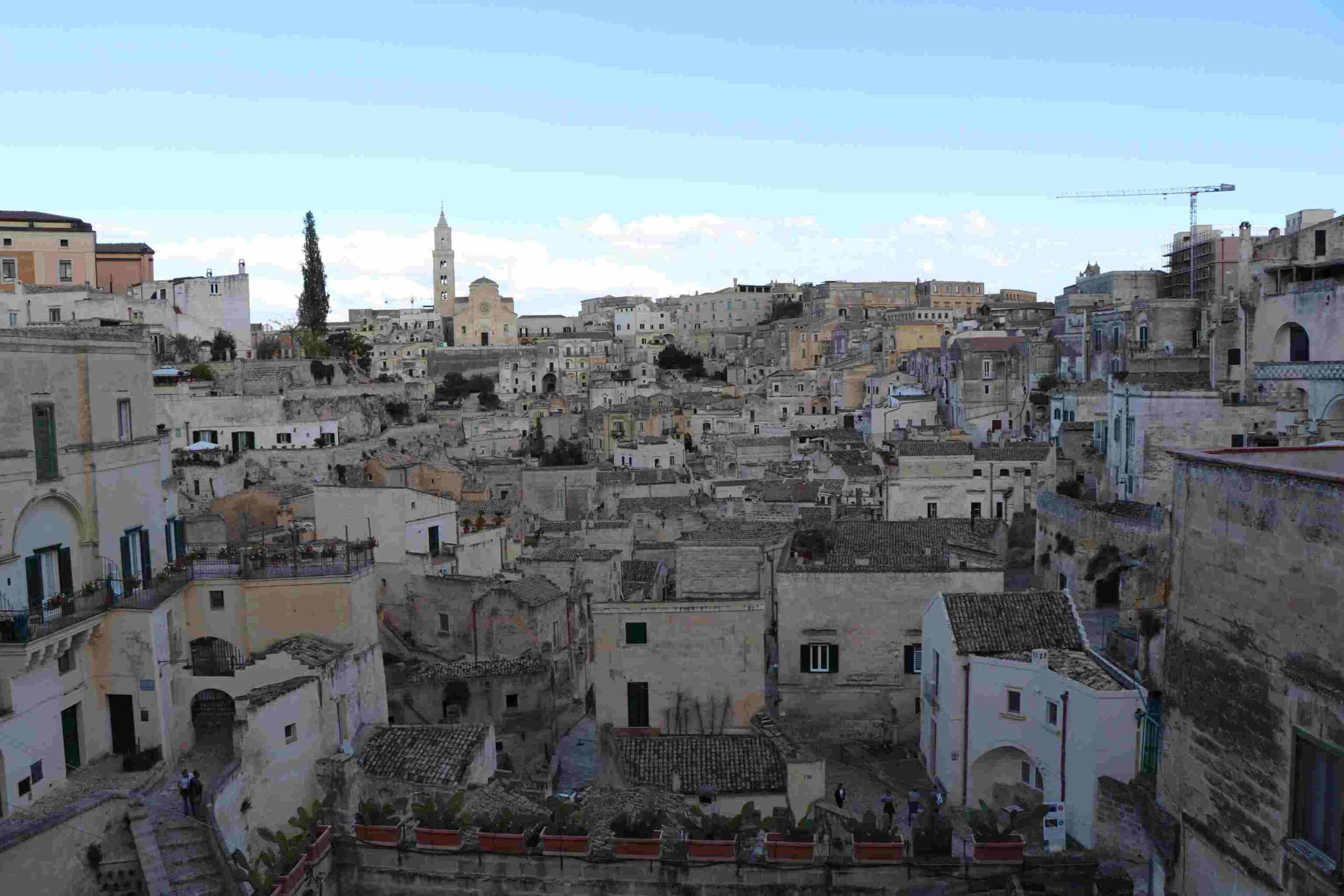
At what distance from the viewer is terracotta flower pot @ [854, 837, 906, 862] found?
10219 millimetres

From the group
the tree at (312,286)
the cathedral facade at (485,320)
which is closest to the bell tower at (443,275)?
the cathedral facade at (485,320)

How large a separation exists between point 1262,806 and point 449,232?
109332 mm

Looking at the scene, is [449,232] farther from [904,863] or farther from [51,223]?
[904,863]

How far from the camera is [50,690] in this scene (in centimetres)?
1482

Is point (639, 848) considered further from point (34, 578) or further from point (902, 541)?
point (902, 541)

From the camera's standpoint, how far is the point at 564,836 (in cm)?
1032

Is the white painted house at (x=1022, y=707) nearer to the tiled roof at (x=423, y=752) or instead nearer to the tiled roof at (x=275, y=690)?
the tiled roof at (x=423, y=752)

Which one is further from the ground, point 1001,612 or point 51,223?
point 51,223

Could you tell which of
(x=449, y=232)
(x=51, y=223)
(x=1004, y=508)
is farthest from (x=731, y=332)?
(x=1004, y=508)

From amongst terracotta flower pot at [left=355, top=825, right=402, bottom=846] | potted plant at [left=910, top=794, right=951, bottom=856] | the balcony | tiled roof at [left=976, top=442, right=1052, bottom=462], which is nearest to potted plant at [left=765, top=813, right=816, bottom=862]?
potted plant at [left=910, top=794, right=951, bottom=856]

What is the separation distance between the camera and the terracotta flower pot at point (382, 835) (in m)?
10.6

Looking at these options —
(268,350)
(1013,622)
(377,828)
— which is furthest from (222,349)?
(377,828)

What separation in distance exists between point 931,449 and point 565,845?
27.7 metres

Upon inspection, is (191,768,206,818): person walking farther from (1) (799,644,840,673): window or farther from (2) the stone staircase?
(1) (799,644,840,673): window
